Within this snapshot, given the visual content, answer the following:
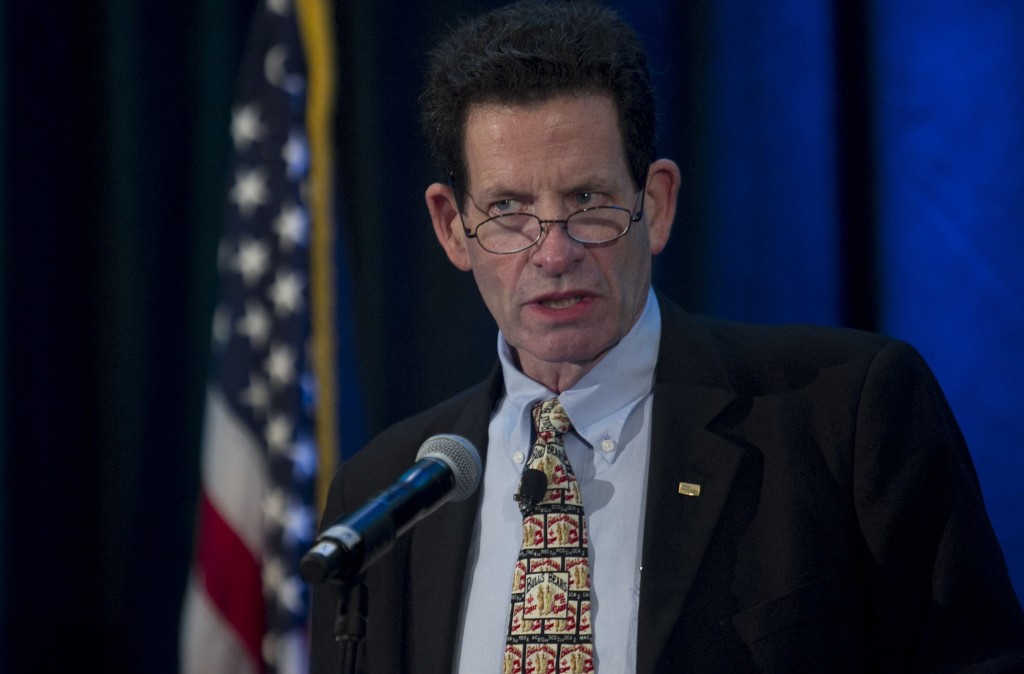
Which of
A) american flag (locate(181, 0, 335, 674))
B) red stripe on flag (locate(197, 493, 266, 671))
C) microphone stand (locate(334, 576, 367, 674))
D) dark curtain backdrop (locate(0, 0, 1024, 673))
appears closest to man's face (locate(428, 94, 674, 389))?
microphone stand (locate(334, 576, 367, 674))

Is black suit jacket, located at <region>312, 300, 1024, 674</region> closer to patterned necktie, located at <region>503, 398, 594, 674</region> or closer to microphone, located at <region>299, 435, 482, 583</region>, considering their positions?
patterned necktie, located at <region>503, 398, 594, 674</region>

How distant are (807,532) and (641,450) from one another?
302 mm

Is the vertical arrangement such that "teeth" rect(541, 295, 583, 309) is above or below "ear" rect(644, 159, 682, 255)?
below

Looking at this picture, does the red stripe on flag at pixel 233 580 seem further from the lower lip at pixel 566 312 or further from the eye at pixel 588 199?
the eye at pixel 588 199

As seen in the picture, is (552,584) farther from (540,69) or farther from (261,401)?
(261,401)

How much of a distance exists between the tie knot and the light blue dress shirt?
2cm

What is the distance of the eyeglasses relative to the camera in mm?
1776

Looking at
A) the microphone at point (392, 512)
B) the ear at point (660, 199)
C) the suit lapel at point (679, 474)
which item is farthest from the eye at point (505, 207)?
the microphone at point (392, 512)

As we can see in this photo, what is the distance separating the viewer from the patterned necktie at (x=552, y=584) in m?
1.67

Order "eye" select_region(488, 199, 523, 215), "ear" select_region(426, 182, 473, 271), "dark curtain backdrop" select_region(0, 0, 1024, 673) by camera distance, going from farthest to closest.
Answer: "dark curtain backdrop" select_region(0, 0, 1024, 673)
"ear" select_region(426, 182, 473, 271)
"eye" select_region(488, 199, 523, 215)

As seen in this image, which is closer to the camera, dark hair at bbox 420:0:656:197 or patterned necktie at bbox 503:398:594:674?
patterned necktie at bbox 503:398:594:674

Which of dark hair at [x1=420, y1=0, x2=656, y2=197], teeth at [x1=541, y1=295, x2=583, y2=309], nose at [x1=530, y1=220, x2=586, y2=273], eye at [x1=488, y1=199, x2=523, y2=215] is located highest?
dark hair at [x1=420, y1=0, x2=656, y2=197]

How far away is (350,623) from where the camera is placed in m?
1.24

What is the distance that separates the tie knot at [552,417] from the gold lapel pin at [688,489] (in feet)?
0.75
